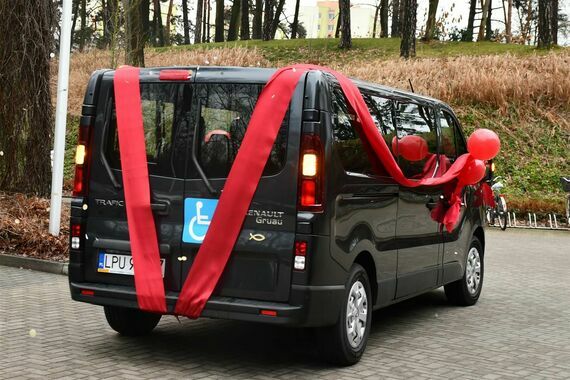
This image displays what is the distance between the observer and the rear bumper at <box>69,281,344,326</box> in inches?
238

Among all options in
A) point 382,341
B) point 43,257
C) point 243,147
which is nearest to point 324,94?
point 243,147

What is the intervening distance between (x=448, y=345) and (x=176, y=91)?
3.21 metres

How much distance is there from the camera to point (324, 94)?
6.25 m

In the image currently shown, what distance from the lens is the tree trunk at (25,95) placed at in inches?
518

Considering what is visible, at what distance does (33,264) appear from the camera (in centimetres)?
1116

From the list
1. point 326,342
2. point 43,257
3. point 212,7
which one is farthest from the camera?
point 212,7

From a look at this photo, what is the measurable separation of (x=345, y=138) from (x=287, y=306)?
1328mm

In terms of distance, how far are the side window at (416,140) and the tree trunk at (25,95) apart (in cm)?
691

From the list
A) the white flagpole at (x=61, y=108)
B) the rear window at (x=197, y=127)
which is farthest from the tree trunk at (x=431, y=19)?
the rear window at (x=197, y=127)

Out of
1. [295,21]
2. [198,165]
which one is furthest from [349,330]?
[295,21]

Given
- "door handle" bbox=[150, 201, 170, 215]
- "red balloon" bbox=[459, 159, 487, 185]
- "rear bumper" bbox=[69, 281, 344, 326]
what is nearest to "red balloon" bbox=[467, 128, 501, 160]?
"red balloon" bbox=[459, 159, 487, 185]

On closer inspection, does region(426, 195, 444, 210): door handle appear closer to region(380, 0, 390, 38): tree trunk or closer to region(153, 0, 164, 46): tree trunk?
region(380, 0, 390, 38): tree trunk

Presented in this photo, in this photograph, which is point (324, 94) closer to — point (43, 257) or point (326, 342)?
point (326, 342)

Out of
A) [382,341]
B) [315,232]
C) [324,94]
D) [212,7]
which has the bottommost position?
[382,341]
